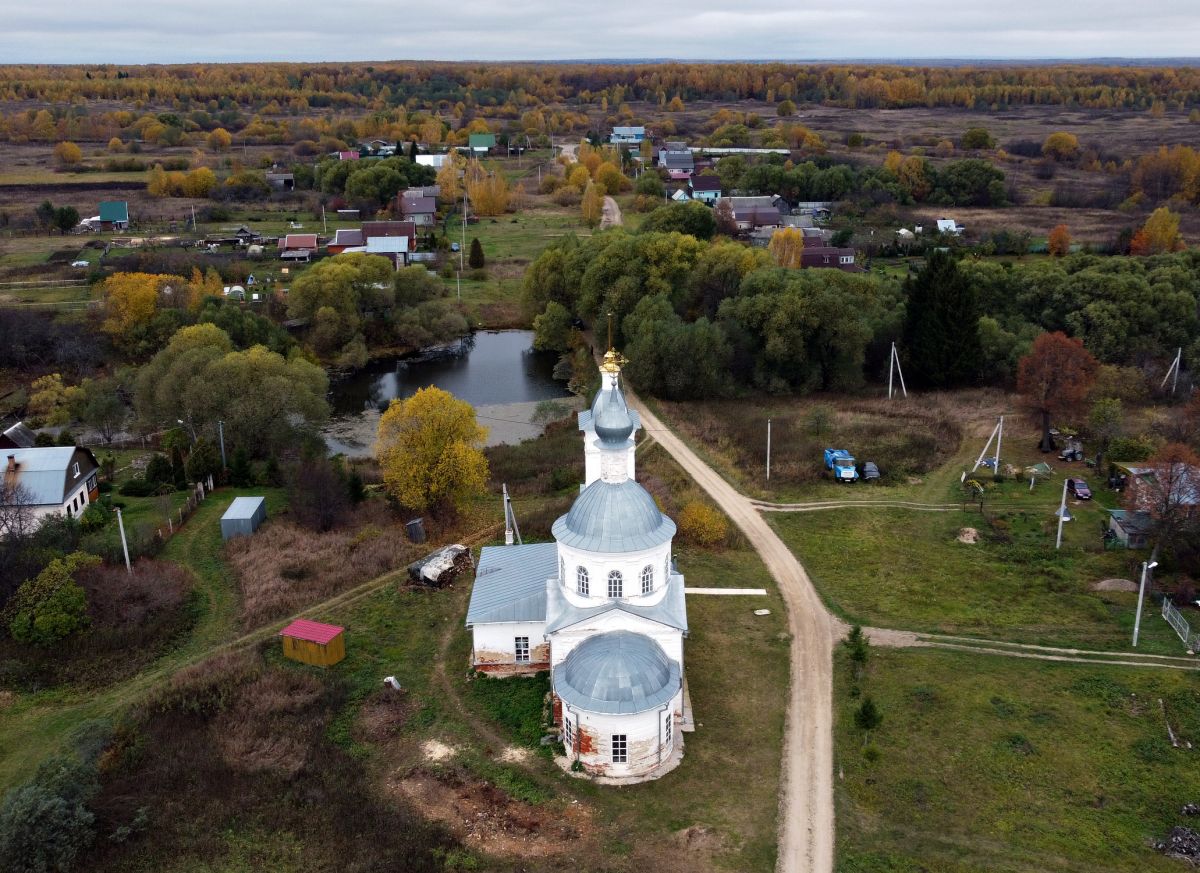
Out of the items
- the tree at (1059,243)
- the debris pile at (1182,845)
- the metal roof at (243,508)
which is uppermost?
the tree at (1059,243)

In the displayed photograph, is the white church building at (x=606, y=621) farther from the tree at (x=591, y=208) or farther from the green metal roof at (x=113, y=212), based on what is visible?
the green metal roof at (x=113, y=212)

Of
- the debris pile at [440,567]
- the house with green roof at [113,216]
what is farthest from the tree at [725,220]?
the house with green roof at [113,216]

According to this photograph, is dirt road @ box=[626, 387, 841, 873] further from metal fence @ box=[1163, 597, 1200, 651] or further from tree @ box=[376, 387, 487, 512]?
tree @ box=[376, 387, 487, 512]

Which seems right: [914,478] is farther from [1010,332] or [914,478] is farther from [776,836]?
[776,836]

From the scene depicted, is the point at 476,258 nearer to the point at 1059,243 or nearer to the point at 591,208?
the point at 591,208

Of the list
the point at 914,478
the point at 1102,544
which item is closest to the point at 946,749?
the point at 1102,544

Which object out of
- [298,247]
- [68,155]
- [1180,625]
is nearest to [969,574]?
[1180,625]
